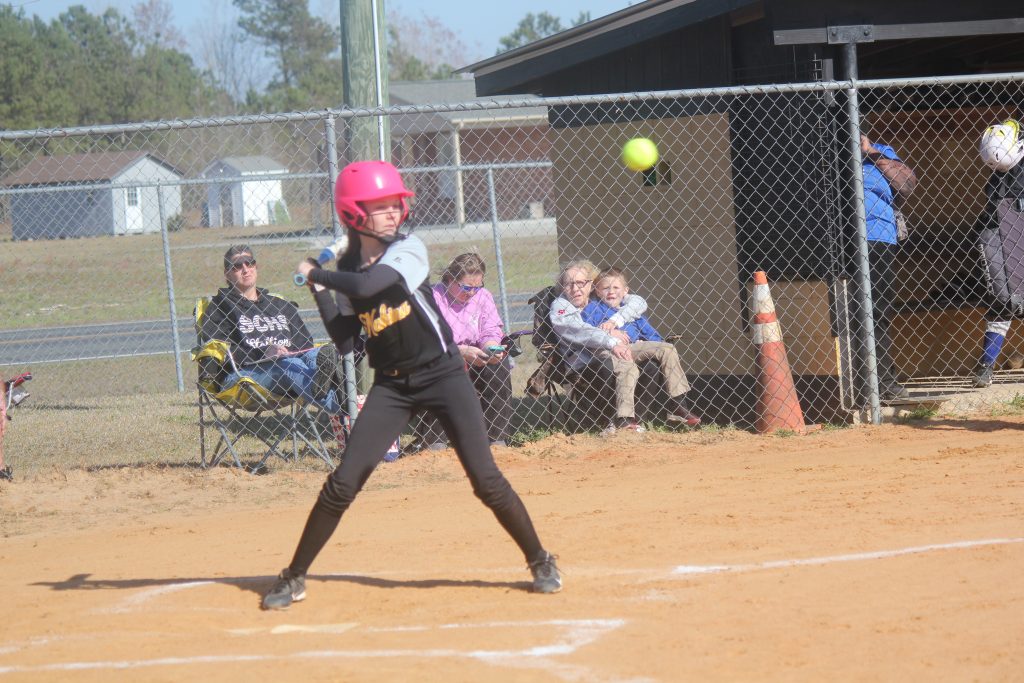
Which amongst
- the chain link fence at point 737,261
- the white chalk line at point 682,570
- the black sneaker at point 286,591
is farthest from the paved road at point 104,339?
the black sneaker at point 286,591

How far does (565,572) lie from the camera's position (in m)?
5.62

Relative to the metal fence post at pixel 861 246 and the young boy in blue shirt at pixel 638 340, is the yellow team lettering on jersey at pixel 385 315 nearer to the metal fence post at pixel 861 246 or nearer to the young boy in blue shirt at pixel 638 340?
the young boy in blue shirt at pixel 638 340

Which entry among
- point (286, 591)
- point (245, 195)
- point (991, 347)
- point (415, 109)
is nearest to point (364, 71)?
point (415, 109)

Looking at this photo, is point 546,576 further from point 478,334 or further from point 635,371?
point 635,371

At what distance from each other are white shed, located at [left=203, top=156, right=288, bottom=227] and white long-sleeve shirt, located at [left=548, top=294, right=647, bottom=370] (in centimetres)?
507

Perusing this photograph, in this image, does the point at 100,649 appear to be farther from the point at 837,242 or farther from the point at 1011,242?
the point at 1011,242

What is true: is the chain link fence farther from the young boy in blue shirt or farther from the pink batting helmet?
the pink batting helmet

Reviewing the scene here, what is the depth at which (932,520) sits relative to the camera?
625 centimetres

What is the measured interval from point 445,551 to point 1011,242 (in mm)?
5438

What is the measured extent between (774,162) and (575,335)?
2158 mm

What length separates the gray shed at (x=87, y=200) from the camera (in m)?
19.6

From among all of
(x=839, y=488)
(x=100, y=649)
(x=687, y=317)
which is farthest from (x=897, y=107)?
(x=100, y=649)

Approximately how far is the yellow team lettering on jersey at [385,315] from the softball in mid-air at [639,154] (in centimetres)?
481

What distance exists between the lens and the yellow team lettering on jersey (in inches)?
199
